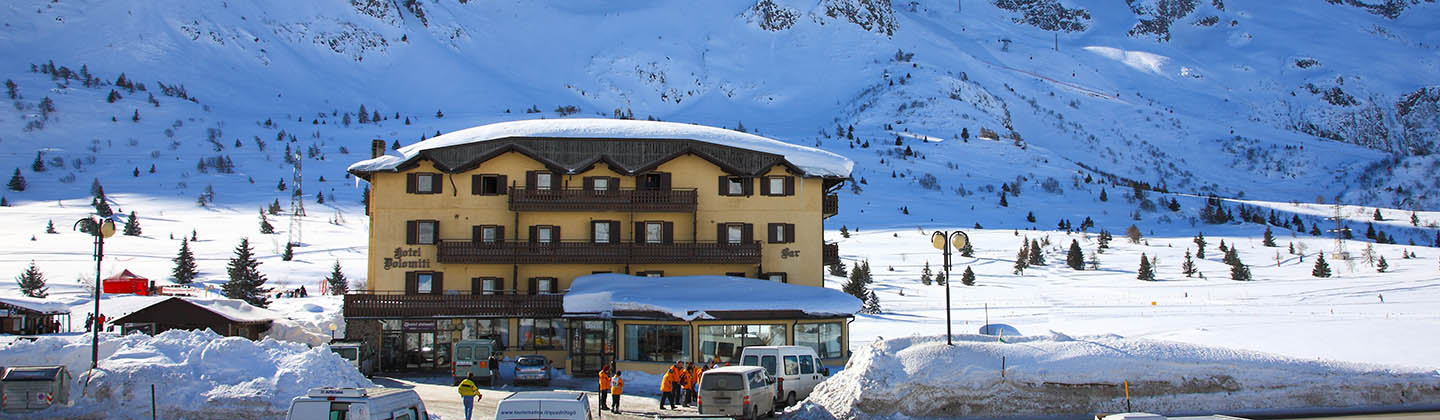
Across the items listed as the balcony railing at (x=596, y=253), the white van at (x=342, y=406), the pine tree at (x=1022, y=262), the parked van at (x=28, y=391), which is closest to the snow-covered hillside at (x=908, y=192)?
the pine tree at (x=1022, y=262)

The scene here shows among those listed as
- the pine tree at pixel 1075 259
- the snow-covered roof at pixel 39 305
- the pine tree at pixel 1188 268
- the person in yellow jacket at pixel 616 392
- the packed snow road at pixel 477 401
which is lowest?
the packed snow road at pixel 477 401

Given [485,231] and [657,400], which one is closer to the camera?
[657,400]

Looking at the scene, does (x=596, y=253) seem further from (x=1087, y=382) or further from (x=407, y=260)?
(x=1087, y=382)

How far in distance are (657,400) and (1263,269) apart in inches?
2810

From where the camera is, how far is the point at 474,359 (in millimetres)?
36750

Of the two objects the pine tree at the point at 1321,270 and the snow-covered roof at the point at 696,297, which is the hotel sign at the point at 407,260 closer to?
the snow-covered roof at the point at 696,297

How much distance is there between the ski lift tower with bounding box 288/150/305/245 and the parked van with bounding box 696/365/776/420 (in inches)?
2786

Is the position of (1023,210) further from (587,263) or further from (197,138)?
(197,138)

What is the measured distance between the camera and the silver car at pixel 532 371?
3628 cm

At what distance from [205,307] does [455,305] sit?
1019 centimetres

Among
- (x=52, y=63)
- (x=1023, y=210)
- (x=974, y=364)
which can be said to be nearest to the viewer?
(x=974, y=364)

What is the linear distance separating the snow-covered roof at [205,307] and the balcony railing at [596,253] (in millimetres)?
8462

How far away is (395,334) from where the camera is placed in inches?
1657

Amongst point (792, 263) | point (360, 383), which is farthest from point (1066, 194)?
point (360, 383)
